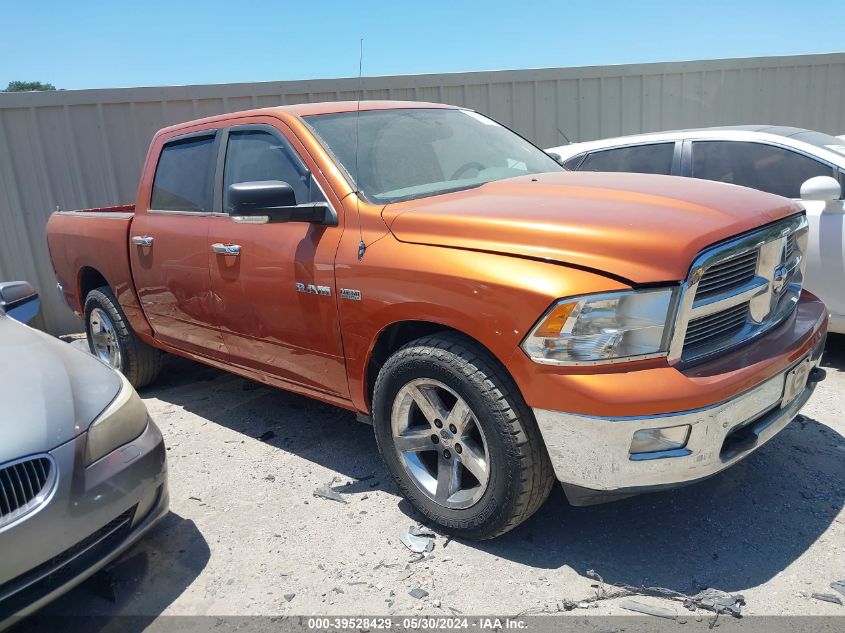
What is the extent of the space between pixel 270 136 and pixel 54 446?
81.5 inches

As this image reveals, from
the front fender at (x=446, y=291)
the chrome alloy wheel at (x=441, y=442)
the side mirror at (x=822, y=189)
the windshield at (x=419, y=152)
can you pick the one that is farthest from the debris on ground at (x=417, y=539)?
the side mirror at (x=822, y=189)

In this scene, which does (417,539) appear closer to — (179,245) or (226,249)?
(226,249)

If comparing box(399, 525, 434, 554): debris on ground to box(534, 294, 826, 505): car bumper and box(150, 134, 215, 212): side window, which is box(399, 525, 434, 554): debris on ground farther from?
box(150, 134, 215, 212): side window

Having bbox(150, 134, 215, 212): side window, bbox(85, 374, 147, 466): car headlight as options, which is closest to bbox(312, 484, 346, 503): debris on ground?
bbox(85, 374, 147, 466): car headlight

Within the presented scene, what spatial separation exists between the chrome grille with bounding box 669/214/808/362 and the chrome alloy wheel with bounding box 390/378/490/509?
35.5 inches

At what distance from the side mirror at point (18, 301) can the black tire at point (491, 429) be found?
2.22 m

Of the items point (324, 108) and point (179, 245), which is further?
point (179, 245)

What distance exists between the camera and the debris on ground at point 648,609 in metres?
2.54

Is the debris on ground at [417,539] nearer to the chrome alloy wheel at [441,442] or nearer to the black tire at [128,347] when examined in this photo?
the chrome alloy wheel at [441,442]

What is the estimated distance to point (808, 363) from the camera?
308 cm

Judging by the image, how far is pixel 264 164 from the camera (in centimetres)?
395

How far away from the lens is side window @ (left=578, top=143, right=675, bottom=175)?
542cm

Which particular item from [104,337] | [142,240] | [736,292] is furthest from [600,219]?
[104,337]

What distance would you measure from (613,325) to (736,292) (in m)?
0.63
